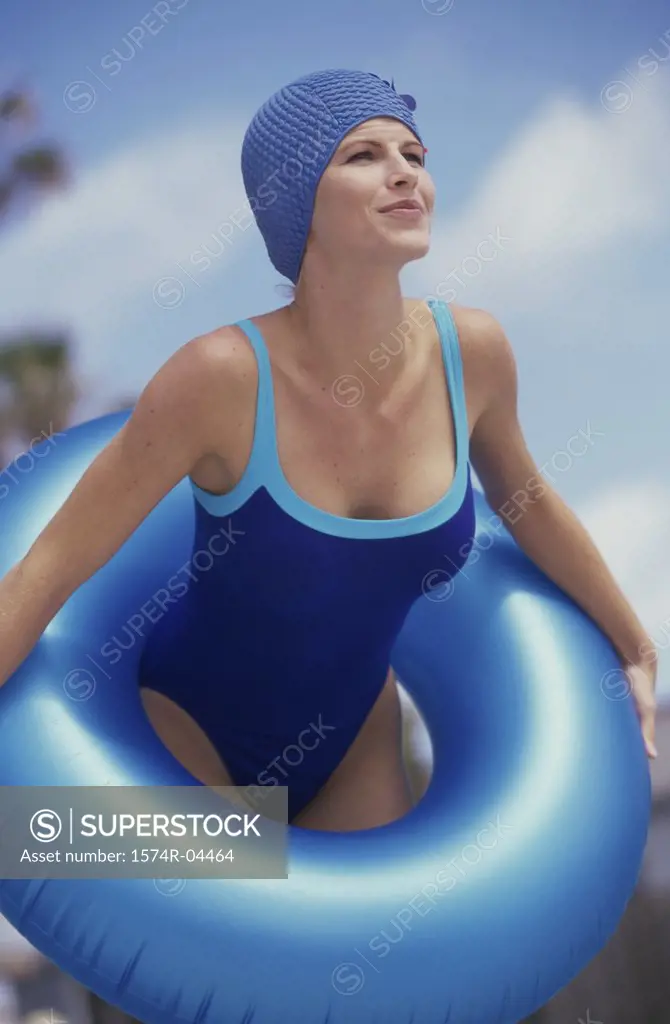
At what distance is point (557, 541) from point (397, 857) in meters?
0.49

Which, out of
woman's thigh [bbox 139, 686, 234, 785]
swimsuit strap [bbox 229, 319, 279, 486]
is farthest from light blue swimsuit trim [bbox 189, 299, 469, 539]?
woman's thigh [bbox 139, 686, 234, 785]

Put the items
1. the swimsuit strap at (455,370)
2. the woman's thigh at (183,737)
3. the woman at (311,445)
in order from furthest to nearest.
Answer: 1. the woman's thigh at (183,737)
2. the swimsuit strap at (455,370)
3. the woman at (311,445)

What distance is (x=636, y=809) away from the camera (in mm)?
1294

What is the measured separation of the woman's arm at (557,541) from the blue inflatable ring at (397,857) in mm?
28

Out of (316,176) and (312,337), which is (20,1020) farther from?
(316,176)

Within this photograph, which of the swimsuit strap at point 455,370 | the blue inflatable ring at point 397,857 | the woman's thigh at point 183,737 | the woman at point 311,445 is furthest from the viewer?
the woman's thigh at point 183,737

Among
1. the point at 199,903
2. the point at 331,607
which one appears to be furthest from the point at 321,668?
the point at 199,903

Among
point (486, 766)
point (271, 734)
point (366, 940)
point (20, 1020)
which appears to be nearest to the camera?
point (366, 940)

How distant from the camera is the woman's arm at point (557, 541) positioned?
1.44 meters

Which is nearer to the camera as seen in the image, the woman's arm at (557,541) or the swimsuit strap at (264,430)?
the swimsuit strap at (264,430)

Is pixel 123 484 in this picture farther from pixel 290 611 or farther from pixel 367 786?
pixel 367 786

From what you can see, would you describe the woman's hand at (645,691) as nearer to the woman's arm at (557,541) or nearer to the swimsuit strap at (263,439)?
the woman's arm at (557,541)

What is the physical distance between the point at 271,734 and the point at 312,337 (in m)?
0.48

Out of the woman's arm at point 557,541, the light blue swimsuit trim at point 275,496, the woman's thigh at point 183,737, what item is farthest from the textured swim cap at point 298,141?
the woman's thigh at point 183,737
